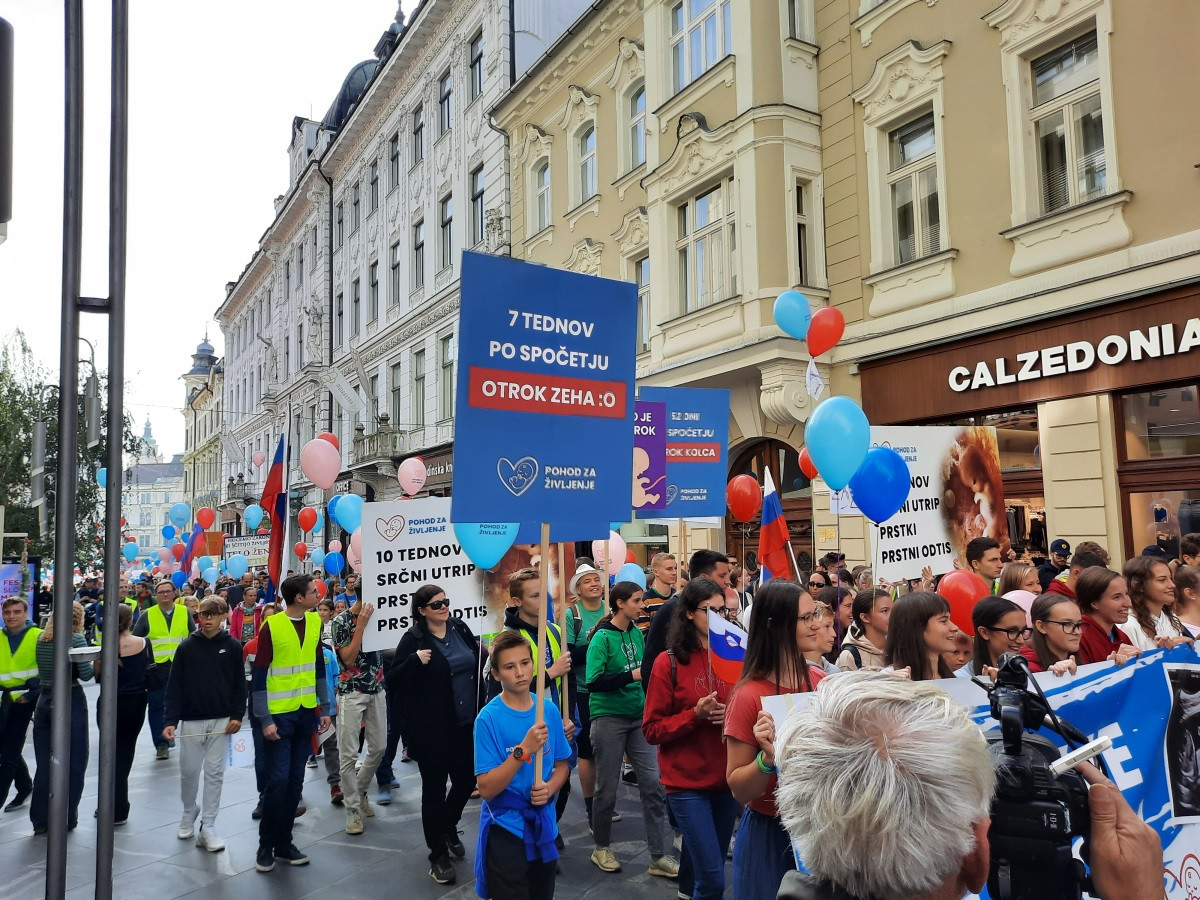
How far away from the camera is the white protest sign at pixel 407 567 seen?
6547 millimetres

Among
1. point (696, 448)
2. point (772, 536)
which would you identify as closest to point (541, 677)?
point (772, 536)

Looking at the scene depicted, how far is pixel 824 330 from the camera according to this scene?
9.16 metres

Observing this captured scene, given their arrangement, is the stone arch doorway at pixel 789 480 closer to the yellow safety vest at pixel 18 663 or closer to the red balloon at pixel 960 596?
the red balloon at pixel 960 596

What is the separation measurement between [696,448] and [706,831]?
4603mm

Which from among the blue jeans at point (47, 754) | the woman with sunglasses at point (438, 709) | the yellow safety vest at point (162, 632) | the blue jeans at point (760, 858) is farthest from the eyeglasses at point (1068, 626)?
the yellow safety vest at point (162, 632)

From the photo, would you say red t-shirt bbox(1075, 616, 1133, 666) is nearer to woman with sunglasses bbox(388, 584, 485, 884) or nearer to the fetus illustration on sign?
woman with sunglasses bbox(388, 584, 485, 884)

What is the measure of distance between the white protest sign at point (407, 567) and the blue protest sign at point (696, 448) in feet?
6.89

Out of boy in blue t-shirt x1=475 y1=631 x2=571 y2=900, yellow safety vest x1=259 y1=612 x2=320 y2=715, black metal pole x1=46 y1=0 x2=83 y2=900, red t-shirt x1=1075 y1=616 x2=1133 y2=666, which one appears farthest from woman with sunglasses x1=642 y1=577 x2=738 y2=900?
yellow safety vest x1=259 y1=612 x2=320 y2=715

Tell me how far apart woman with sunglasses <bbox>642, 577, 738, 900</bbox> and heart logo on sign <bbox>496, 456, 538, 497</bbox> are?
1.15 m

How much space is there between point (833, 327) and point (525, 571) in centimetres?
464

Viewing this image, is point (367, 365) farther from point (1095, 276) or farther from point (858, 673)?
point (858, 673)

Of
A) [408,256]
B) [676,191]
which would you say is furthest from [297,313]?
[676,191]

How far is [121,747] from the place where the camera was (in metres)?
7.05

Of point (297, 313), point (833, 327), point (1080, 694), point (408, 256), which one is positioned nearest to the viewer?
point (1080, 694)
